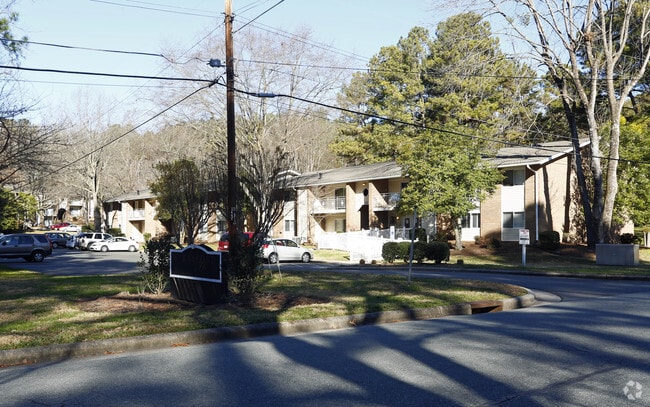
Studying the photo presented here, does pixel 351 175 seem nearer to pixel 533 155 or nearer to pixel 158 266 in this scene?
pixel 533 155

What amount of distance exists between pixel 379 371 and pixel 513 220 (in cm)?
3845

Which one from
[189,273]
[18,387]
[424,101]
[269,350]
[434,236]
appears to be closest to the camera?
[18,387]

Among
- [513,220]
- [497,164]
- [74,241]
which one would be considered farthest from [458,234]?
[74,241]

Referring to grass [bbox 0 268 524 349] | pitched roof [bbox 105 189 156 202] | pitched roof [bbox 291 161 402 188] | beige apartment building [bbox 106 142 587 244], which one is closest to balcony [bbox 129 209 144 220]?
pitched roof [bbox 105 189 156 202]

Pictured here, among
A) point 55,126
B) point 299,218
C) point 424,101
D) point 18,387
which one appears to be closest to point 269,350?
point 18,387

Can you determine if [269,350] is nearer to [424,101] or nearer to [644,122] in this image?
[644,122]

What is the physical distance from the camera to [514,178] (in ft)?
145

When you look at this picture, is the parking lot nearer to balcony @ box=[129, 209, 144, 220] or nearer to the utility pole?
the utility pole

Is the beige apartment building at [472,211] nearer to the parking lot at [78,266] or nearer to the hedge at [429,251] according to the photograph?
the parking lot at [78,266]

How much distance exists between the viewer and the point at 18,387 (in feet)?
23.7

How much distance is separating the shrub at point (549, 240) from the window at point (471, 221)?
22.2 ft

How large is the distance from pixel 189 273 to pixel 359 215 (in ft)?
133

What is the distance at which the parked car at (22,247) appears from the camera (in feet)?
121

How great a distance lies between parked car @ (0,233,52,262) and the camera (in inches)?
1452
